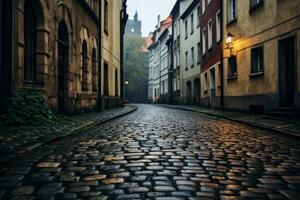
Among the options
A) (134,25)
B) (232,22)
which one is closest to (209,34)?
(232,22)

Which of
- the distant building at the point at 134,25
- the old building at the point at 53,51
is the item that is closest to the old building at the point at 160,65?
the old building at the point at 53,51

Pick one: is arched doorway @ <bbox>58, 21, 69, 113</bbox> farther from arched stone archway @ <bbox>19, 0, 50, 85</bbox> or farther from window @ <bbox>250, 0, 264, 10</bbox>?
window @ <bbox>250, 0, 264, 10</bbox>

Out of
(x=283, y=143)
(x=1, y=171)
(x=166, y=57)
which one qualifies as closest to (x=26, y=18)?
(x=1, y=171)

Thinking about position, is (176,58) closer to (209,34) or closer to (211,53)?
(209,34)

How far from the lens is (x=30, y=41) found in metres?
10.3

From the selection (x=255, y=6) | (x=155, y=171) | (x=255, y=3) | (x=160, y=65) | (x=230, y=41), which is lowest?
(x=155, y=171)

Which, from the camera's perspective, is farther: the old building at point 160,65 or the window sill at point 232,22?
the old building at point 160,65

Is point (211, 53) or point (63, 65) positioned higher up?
point (211, 53)

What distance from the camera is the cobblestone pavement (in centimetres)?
312

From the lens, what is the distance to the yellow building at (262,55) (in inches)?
478

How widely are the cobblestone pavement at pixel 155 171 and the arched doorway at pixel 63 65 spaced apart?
665 cm

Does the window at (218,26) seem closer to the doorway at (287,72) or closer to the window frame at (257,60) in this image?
the window frame at (257,60)

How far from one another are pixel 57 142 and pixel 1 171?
2467 mm

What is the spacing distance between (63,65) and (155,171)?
390 inches
